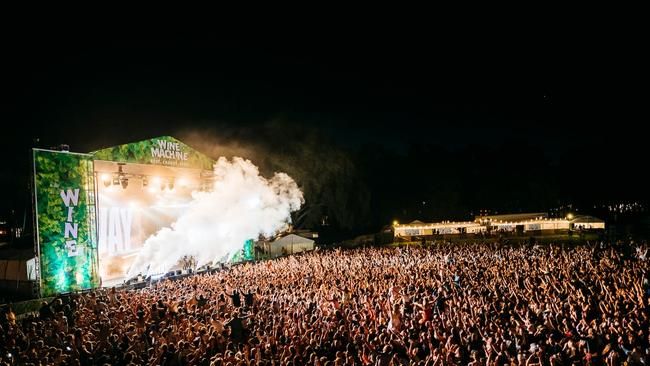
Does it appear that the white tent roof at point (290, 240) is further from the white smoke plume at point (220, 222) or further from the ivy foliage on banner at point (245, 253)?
the ivy foliage on banner at point (245, 253)

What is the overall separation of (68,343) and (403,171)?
115 ft

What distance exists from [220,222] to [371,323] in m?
16.0

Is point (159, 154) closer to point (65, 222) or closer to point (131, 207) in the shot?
point (131, 207)

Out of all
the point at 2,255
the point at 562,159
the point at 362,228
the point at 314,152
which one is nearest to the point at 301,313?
the point at 2,255

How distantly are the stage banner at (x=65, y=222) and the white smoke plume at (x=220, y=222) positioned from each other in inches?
127

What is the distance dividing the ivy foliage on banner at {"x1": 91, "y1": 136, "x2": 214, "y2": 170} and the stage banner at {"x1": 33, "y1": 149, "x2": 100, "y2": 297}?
133 centimetres

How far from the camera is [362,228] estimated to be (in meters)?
34.3

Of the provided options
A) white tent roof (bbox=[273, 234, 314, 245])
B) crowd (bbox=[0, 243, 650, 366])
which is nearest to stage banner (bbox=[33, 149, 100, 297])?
crowd (bbox=[0, 243, 650, 366])

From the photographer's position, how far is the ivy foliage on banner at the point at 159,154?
17.2 metres

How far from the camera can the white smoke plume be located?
19750 millimetres

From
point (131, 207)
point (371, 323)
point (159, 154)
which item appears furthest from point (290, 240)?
point (371, 323)

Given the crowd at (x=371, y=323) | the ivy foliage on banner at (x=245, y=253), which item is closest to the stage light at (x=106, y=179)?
the crowd at (x=371, y=323)

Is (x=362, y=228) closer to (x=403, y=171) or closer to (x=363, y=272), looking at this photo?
(x=403, y=171)

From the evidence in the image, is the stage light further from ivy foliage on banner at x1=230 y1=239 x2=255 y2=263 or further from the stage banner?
ivy foliage on banner at x1=230 y1=239 x2=255 y2=263
